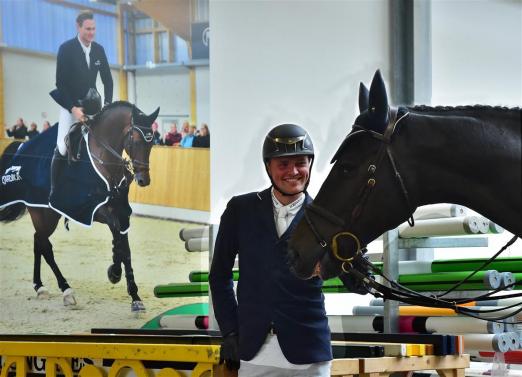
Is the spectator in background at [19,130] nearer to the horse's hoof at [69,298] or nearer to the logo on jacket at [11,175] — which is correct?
the logo on jacket at [11,175]

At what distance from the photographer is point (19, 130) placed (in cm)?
518

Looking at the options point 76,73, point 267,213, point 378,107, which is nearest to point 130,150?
point 76,73

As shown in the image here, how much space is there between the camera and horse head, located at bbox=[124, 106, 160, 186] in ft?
17.9

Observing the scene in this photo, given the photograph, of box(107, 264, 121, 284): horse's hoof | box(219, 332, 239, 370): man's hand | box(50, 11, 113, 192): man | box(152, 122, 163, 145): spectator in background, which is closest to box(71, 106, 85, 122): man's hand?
box(50, 11, 113, 192): man

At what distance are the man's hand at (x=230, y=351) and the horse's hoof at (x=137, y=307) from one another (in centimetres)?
237

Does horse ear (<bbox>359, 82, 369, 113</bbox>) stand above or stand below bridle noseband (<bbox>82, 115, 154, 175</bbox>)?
above

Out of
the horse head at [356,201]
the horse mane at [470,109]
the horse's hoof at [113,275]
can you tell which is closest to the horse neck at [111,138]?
the horse's hoof at [113,275]

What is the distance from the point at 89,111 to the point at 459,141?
3.06 m

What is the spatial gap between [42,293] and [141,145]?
94 cm

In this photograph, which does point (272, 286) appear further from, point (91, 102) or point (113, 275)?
point (91, 102)

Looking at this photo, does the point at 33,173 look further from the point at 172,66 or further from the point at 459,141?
the point at 459,141

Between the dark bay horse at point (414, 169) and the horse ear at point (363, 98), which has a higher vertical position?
the horse ear at point (363, 98)

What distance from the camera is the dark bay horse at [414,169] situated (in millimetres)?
2584

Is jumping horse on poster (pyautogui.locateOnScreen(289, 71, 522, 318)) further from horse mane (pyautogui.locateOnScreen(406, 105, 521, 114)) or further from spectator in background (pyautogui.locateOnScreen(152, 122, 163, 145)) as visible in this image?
spectator in background (pyautogui.locateOnScreen(152, 122, 163, 145))
